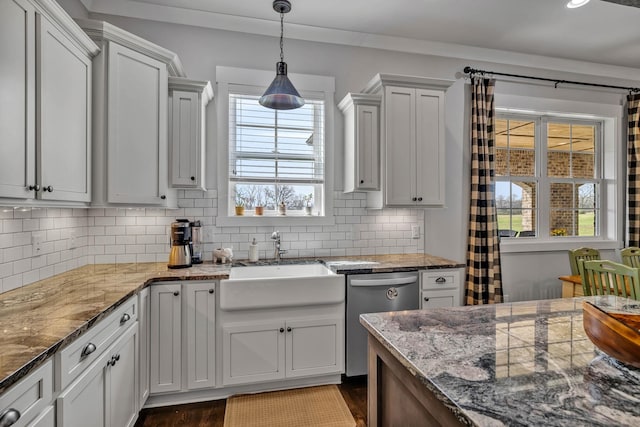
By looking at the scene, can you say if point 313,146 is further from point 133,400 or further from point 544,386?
point 544,386

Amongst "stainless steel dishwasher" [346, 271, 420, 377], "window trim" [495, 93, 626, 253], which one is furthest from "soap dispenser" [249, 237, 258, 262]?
"window trim" [495, 93, 626, 253]

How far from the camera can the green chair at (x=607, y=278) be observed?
227cm

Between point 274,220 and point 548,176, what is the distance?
126 inches

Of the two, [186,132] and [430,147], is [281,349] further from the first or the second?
[430,147]

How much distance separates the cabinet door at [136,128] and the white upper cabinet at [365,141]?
4.97 feet

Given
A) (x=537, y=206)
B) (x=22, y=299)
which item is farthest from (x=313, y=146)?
(x=537, y=206)

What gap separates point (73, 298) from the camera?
170 cm

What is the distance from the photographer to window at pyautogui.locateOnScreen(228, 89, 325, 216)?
3.08 metres

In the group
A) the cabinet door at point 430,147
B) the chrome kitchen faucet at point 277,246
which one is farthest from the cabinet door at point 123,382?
the cabinet door at point 430,147

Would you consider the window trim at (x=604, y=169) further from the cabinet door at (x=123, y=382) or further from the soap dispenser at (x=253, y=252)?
the cabinet door at (x=123, y=382)

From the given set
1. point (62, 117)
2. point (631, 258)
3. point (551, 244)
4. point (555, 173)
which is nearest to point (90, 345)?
point (62, 117)

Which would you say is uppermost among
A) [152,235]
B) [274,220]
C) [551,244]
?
[274,220]

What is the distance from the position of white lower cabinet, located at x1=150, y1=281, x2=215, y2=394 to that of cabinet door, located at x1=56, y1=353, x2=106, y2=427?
0.62 metres

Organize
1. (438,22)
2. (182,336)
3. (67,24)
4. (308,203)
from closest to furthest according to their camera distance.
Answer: (67,24) → (182,336) → (438,22) → (308,203)
